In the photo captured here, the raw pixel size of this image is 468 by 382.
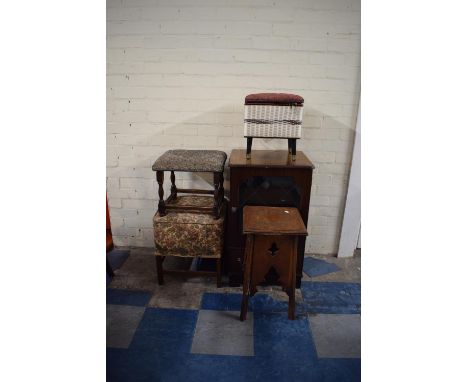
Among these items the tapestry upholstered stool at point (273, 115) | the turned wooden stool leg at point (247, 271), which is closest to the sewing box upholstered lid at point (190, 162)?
the tapestry upholstered stool at point (273, 115)

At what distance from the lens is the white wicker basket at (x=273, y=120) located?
6.97ft

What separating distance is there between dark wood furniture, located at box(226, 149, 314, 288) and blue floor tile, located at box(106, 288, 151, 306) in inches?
27.4

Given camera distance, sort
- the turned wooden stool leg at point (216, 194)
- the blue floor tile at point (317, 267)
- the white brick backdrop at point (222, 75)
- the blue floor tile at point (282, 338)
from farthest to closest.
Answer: the blue floor tile at point (317, 267) → the white brick backdrop at point (222, 75) → the turned wooden stool leg at point (216, 194) → the blue floor tile at point (282, 338)

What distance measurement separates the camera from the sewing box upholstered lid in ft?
6.95

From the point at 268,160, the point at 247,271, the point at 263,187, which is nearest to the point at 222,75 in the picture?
the point at 268,160

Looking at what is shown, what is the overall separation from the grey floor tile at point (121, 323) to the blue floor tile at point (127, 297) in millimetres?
47

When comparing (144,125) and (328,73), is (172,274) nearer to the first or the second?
(144,125)

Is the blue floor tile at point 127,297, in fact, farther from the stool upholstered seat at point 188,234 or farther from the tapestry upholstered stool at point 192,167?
the tapestry upholstered stool at point 192,167

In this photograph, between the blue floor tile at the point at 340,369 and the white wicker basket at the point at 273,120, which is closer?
the blue floor tile at the point at 340,369

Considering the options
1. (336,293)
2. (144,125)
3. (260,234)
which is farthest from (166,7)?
(336,293)

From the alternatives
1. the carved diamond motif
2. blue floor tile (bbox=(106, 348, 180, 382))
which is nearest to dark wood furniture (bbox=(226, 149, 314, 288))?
the carved diamond motif

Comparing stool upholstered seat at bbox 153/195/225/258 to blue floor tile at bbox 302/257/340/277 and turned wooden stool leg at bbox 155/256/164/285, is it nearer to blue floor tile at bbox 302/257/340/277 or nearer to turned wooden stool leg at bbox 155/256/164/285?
turned wooden stool leg at bbox 155/256/164/285

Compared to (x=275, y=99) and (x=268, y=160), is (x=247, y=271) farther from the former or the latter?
(x=275, y=99)
